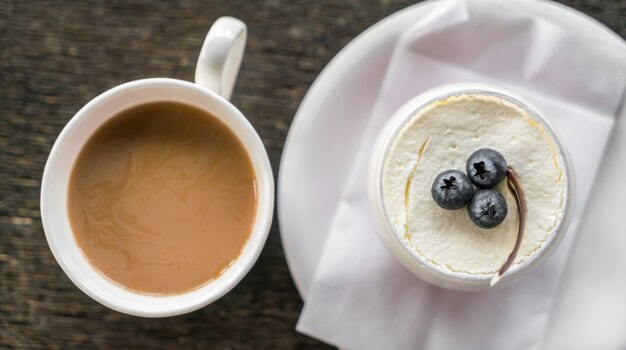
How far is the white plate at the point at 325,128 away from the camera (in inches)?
41.0

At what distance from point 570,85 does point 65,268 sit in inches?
34.1

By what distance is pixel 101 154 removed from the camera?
3.25ft

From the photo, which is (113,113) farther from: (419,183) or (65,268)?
(419,183)

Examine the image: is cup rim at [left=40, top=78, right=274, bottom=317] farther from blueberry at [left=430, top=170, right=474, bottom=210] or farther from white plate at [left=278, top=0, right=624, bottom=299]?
blueberry at [left=430, top=170, right=474, bottom=210]

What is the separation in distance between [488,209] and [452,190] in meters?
0.06

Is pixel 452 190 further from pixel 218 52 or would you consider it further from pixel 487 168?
pixel 218 52

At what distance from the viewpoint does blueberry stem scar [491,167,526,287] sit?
90cm

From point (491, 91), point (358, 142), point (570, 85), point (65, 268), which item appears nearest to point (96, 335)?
point (65, 268)

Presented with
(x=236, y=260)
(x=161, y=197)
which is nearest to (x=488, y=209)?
(x=236, y=260)

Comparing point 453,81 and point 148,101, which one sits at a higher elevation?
point 453,81

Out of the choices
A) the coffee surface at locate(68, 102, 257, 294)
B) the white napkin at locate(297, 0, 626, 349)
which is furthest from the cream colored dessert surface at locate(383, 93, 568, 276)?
the coffee surface at locate(68, 102, 257, 294)

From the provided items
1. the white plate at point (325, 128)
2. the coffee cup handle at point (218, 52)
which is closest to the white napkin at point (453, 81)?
the white plate at point (325, 128)

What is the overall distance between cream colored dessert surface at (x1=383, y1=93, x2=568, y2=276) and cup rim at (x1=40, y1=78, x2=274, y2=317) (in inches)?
7.5

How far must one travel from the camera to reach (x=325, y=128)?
41.8 inches
